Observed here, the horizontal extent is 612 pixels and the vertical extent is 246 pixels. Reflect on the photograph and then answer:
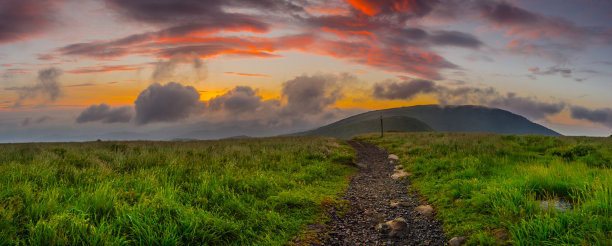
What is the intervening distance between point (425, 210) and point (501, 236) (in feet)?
9.38

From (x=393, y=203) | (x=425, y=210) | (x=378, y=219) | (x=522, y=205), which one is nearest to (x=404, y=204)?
(x=393, y=203)

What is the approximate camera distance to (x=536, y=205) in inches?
230

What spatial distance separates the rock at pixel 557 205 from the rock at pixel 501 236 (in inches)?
43.1

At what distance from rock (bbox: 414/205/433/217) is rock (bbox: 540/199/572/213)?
101 inches

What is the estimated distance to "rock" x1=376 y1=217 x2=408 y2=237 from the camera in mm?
6617

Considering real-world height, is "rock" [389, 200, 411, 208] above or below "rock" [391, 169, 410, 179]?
below

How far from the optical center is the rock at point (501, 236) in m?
5.23

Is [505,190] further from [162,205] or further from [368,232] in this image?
[162,205]

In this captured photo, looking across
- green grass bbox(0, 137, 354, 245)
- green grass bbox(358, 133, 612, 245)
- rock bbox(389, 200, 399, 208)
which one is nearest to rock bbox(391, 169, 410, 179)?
green grass bbox(358, 133, 612, 245)

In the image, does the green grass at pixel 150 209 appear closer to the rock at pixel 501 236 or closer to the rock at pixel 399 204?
the rock at pixel 399 204

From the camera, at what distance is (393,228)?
6.77 m

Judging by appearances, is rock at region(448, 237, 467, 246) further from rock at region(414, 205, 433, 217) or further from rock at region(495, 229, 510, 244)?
rock at region(414, 205, 433, 217)

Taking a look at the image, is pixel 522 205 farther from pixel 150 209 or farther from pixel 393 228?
pixel 150 209

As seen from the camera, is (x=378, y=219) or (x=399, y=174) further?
(x=399, y=174)
